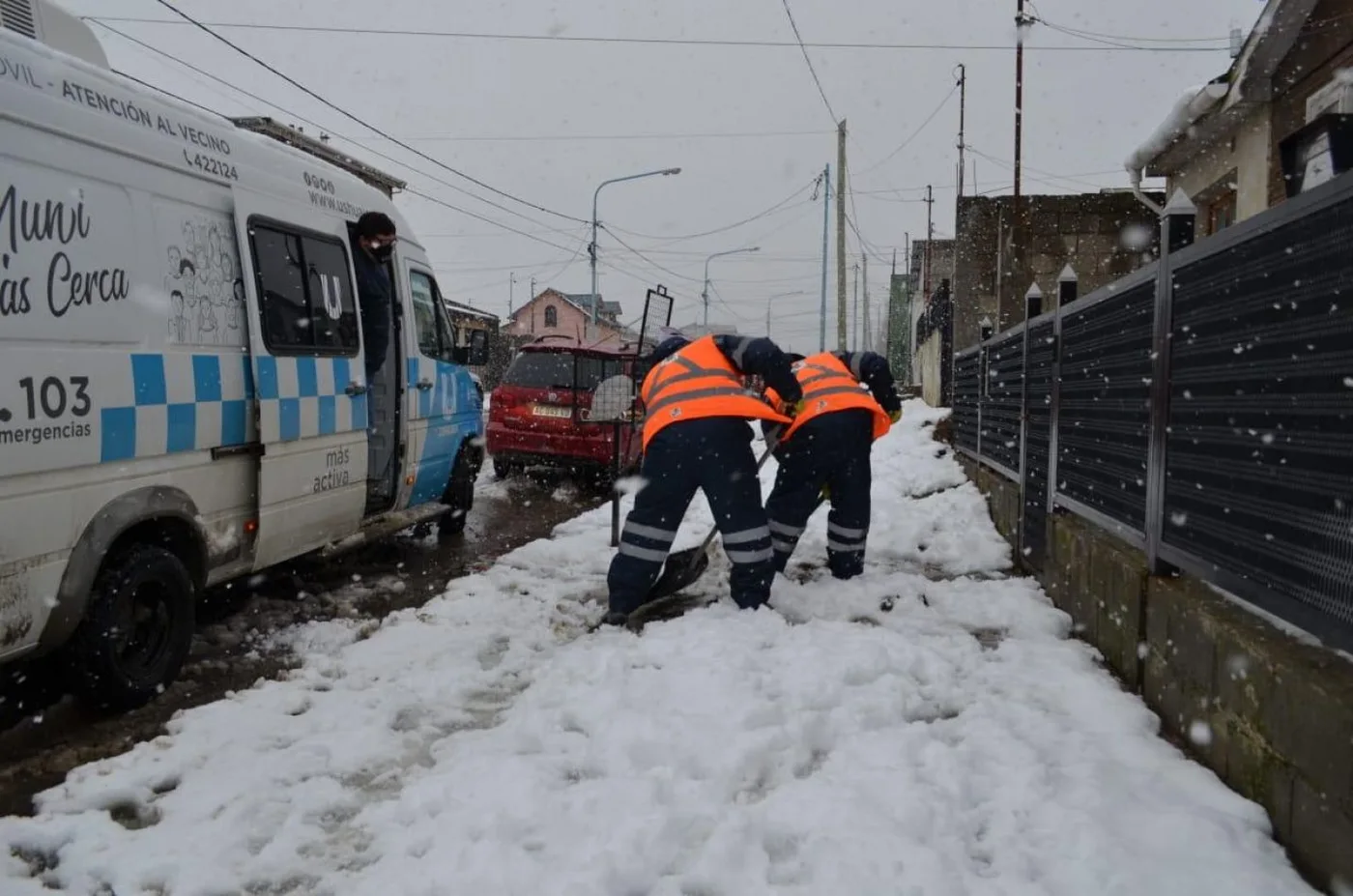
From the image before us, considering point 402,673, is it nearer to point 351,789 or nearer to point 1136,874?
point 351,789

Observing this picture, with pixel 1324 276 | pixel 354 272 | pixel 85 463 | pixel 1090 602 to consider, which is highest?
pixel 354 272

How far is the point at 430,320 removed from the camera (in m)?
6.58

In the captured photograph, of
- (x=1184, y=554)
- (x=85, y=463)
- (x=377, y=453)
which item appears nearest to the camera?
(x=1184, y=554)

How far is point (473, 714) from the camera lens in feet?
11.1

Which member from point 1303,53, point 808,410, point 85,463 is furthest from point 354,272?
point 1303,53

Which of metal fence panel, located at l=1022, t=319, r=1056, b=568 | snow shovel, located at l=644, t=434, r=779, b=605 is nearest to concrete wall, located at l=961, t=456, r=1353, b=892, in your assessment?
metal fence panel, located at l=1022, t=319, r=1056, b=568

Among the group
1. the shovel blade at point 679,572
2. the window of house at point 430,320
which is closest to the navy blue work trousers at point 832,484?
the shovel blade at point 679,572

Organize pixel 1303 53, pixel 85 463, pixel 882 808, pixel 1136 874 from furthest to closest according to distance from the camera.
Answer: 1. pixel 1303 53
2. pixel 85 463
3. pixel 882 808
4. pixel 1136 874

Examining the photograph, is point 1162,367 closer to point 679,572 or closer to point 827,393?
point 827,393

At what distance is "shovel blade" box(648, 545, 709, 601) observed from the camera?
4.89 m

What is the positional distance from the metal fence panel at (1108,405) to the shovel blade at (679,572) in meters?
2.05

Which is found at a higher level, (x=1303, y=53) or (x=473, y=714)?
(x=1303, y=53)

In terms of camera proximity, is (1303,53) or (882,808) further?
(1303,53)

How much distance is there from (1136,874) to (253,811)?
A: 2408 mm
